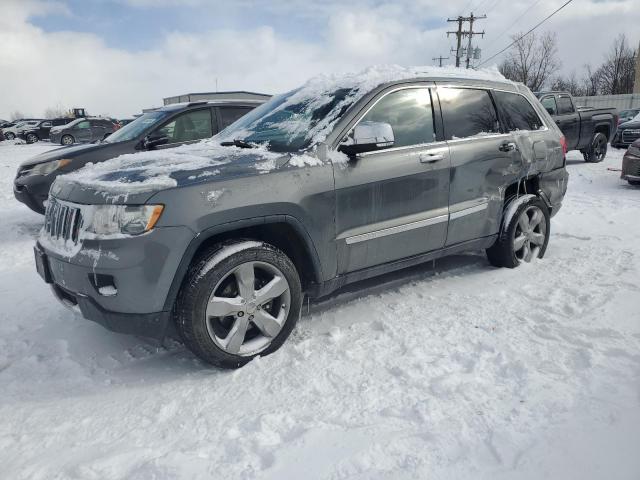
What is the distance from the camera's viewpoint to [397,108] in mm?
3637

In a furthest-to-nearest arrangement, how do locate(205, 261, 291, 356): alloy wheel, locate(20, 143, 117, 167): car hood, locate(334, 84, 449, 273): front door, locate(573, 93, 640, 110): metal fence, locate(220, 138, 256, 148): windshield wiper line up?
locate(573, 93, 640, 110): metal fence, locate(20, 143, 117, 167): car hood, locate(220, 138, 256, 148): windshield wiper, locate(334, 84, 449, 273): front door, locate(205, 261, 291, 356): alloy wheel

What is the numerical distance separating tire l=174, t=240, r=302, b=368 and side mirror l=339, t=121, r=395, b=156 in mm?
851

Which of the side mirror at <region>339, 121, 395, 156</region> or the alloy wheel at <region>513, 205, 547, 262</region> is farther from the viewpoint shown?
the alloy wheel at <region>513, 205, 547, 262</region>

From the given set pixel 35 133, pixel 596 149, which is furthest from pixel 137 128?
pixel 35 133

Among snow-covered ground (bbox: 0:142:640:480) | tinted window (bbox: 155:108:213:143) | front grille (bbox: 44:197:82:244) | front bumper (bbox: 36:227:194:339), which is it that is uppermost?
tinted window (bbox: 155:108:213:143)

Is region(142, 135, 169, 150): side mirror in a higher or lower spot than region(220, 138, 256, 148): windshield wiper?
lower

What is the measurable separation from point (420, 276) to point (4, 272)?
13.6ft

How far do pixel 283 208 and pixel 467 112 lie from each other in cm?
206

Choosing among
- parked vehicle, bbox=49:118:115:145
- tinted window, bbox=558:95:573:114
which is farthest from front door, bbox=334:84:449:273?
parked vehicle, bbox=49:118:115:145

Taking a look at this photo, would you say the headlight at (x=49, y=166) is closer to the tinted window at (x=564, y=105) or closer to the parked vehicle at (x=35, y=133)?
the tinted window at (x=564, y=105)

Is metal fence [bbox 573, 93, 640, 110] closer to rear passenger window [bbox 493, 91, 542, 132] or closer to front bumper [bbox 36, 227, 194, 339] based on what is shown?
rear passenger window [bbox 493, 91, 542, 132]

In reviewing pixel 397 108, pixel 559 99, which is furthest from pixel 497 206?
pixel 559 99

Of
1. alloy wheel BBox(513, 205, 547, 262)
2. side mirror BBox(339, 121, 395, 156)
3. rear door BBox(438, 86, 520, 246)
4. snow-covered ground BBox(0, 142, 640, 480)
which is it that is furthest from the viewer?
alloy wheel BBox(513, 205, 547, 262)

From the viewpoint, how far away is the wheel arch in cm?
272
